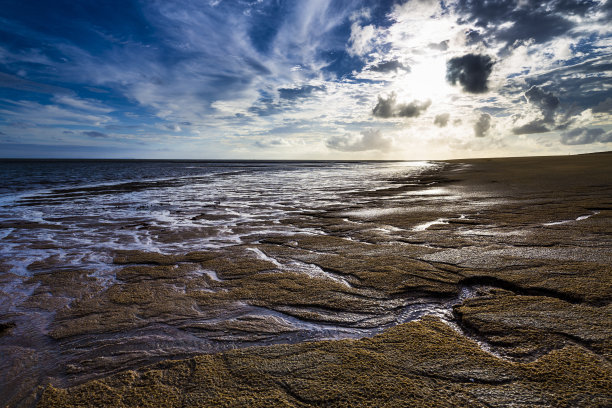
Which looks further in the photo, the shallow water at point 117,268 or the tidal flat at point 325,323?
the shallow water at point 117,268

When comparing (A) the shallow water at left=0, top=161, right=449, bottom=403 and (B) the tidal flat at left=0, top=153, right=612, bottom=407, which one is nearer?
(B) the tidal flat at left=0, top=153, right=612, bottom=407

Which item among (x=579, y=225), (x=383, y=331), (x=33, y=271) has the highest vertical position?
(x=579, y=225)

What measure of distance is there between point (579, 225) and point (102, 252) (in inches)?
379

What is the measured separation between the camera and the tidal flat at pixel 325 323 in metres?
2.10

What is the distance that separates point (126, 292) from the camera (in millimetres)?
4145

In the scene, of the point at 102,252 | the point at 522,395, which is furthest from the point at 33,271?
the point at 522,395

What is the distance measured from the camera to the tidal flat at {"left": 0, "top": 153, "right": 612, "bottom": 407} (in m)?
2.10

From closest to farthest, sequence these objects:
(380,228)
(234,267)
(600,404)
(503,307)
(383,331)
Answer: (600,404), (383,331), (503,307), (234,267), (380,228)

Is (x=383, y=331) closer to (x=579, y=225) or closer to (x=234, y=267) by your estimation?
(x=234, y=267)

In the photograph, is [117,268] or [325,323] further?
[117,268]

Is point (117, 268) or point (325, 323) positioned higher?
point (325, 323)

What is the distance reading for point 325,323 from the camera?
313 centimetres

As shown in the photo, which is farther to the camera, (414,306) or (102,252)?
(102,252)

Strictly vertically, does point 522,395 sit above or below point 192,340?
above
